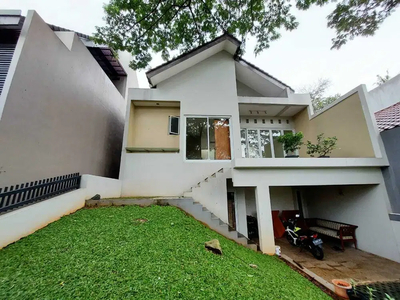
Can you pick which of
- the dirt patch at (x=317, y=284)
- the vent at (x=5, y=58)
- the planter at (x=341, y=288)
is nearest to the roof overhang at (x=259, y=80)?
the dirt patch at (x=317, y=284)

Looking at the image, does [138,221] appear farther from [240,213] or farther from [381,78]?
[381,78]

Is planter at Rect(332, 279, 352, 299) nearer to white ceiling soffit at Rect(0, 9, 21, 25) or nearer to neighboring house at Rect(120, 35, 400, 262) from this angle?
neighboring house at Rect(120, 35, 400, 262)

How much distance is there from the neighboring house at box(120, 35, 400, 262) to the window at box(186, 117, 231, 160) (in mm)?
47

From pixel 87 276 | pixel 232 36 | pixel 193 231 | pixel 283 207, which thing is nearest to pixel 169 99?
pixel 232 36

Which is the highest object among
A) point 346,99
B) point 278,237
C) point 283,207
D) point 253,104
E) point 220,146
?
point 253,104

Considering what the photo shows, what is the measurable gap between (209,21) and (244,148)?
6.07 metres

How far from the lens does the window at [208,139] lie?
740 cm

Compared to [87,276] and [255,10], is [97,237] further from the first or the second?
[255,10]

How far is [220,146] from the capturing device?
7488 mm

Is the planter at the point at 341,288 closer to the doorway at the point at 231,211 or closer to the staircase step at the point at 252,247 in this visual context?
the staircase step at the point at 252,247

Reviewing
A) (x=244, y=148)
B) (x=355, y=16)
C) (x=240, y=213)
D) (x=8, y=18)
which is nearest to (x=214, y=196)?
(x=240, y=213)

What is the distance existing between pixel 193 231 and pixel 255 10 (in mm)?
7997

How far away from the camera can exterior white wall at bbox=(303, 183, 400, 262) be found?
4.98m

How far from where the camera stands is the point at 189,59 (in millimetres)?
7672
